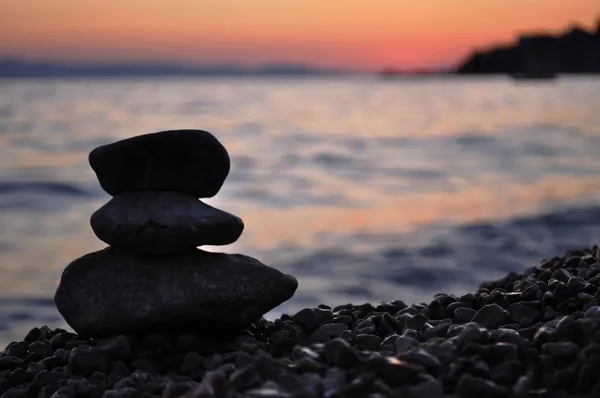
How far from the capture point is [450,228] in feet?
39.4

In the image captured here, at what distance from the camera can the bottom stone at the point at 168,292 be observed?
4.55 meters

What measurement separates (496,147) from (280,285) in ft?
69.7

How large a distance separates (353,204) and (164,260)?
972 cm

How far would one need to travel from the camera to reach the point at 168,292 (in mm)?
4574

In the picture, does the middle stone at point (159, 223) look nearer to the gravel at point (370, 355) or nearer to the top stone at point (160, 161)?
the top stone at point (160, 161)

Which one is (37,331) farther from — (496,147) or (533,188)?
(496,147)

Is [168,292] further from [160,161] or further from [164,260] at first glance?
[160,161]

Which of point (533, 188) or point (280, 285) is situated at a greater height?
point (280, 285)

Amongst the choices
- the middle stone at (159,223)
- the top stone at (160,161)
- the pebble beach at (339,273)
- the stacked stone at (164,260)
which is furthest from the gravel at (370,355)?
the top stone at (160,161)

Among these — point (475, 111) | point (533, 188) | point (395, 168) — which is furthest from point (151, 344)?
point (475, 111)

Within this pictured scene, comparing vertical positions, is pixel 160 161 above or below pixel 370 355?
above

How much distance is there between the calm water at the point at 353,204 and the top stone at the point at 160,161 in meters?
2.74

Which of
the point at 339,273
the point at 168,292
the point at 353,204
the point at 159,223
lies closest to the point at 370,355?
the point at 168,292

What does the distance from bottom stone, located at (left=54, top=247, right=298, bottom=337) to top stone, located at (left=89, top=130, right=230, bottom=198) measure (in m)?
0.44
